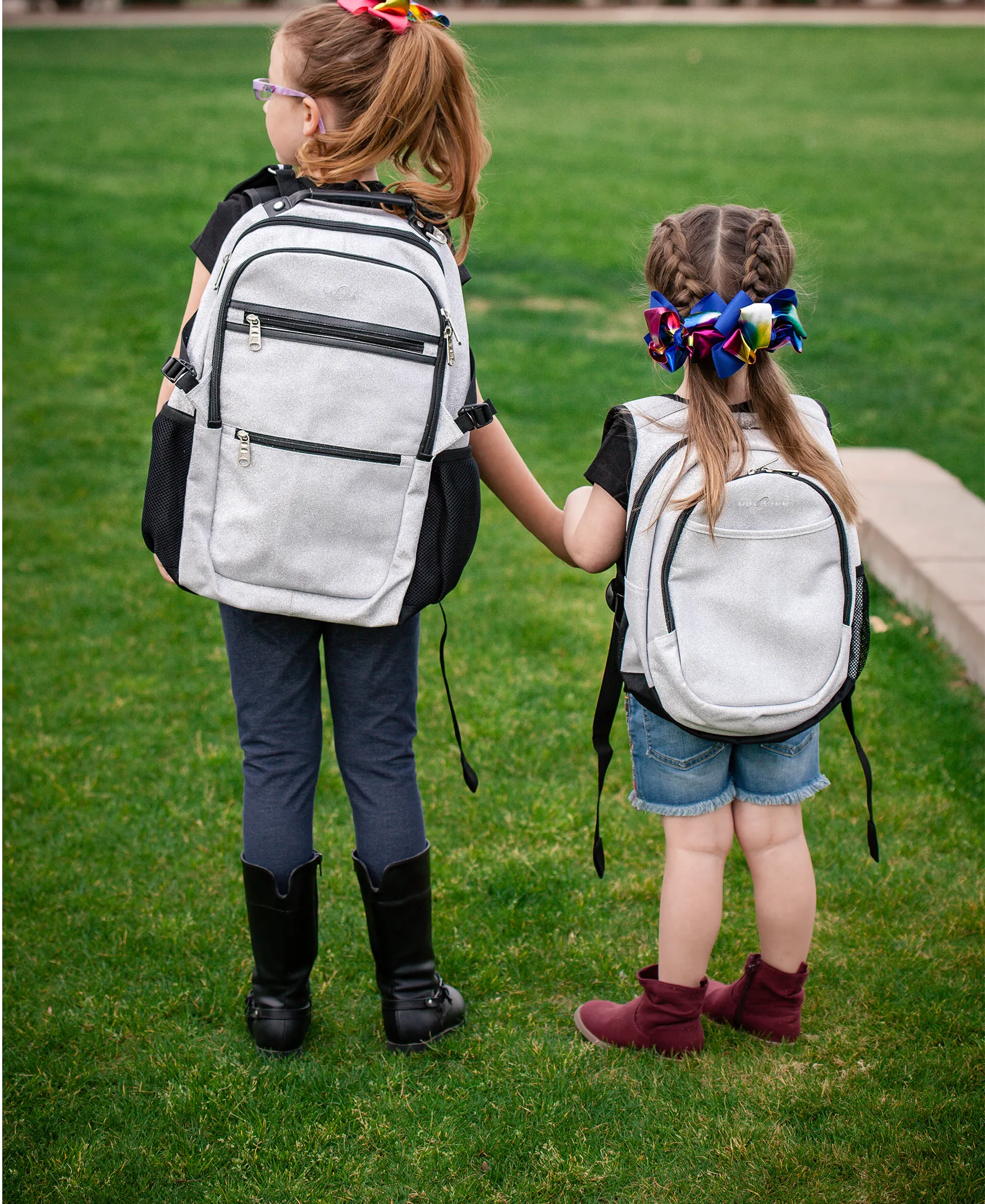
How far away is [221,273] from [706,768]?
1.26m

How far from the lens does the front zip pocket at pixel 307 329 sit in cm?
207

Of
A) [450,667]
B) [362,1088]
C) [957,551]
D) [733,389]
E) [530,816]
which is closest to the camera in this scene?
[733,389]

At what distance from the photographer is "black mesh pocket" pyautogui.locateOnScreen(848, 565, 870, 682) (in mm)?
2268

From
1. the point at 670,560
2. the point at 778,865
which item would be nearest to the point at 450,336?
the point at 670,560

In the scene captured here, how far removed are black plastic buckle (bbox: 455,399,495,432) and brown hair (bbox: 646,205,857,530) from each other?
1.19 ft

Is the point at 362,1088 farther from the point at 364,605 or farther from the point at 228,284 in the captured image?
the point at 228,284

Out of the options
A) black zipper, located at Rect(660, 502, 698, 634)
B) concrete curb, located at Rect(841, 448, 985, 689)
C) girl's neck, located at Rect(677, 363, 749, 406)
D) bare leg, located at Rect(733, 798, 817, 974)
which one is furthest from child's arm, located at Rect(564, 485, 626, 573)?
concrete curb, located at Rect(841, 448, 985, 689)

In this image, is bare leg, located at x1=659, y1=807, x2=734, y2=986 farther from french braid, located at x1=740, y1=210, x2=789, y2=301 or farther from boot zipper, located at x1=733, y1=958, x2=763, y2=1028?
french braid, located at x1=740, y1=210, x2=789, y2=301

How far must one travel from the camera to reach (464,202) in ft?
7.36

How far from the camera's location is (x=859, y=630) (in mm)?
2299

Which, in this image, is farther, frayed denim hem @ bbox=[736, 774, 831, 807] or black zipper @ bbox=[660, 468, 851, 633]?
frayed denim hem @ bbox=[736, 774, 831, 807]

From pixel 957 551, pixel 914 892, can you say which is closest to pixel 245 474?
pixel 914 892

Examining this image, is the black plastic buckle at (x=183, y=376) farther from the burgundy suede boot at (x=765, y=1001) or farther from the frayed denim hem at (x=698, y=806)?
the burgundy suede boot at (x=765, y=1001)

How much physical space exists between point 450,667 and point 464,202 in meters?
2.34
